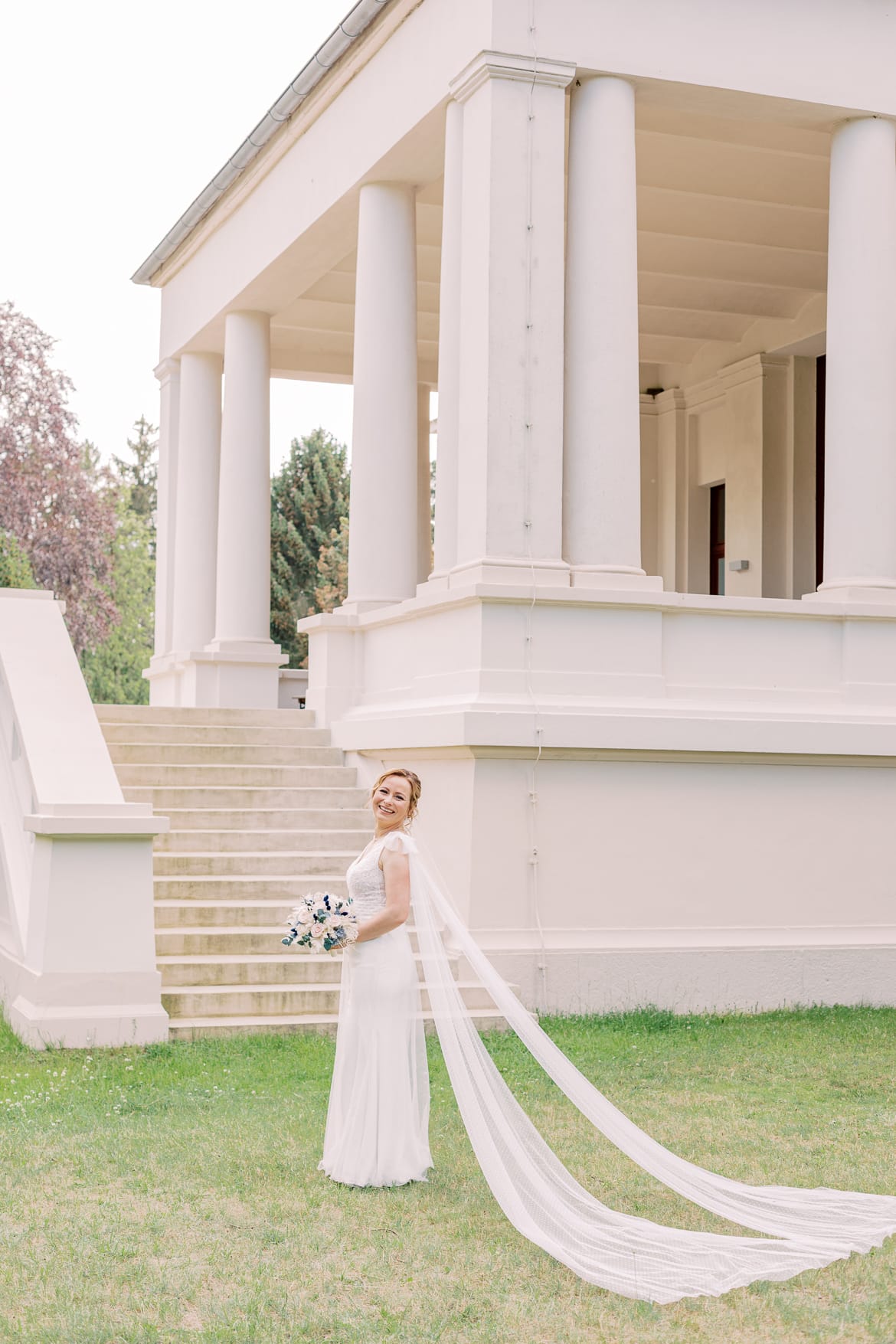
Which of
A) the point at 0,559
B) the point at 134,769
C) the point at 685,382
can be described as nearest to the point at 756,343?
the point at 685,382

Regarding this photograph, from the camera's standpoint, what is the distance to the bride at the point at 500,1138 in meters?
5.62

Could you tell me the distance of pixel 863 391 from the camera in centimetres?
1224

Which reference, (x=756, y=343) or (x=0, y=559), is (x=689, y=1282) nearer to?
(x=756, y=343)

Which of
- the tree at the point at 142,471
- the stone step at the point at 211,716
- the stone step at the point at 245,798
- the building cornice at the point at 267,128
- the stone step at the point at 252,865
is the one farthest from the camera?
the tree at the point at 142,471

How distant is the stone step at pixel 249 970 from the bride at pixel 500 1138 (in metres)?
3.49

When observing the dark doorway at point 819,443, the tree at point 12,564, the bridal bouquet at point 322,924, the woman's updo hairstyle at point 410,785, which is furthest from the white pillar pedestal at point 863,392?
the tree at point 12,564

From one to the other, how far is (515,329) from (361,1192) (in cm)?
671

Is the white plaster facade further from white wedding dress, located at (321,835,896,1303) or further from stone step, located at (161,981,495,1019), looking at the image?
white wedding dress, located at (321,835,896,1303)

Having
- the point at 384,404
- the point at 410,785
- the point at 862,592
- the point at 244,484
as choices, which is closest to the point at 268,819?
the point at 384,404

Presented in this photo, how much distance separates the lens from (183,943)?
10797 millimetres

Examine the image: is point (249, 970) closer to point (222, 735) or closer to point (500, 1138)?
point (222, 735)

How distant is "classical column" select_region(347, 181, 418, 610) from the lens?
45.6 ft

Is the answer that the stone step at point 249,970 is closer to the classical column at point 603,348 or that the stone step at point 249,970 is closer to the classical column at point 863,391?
the classical column at point 603,348

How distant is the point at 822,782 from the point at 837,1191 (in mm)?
5661
